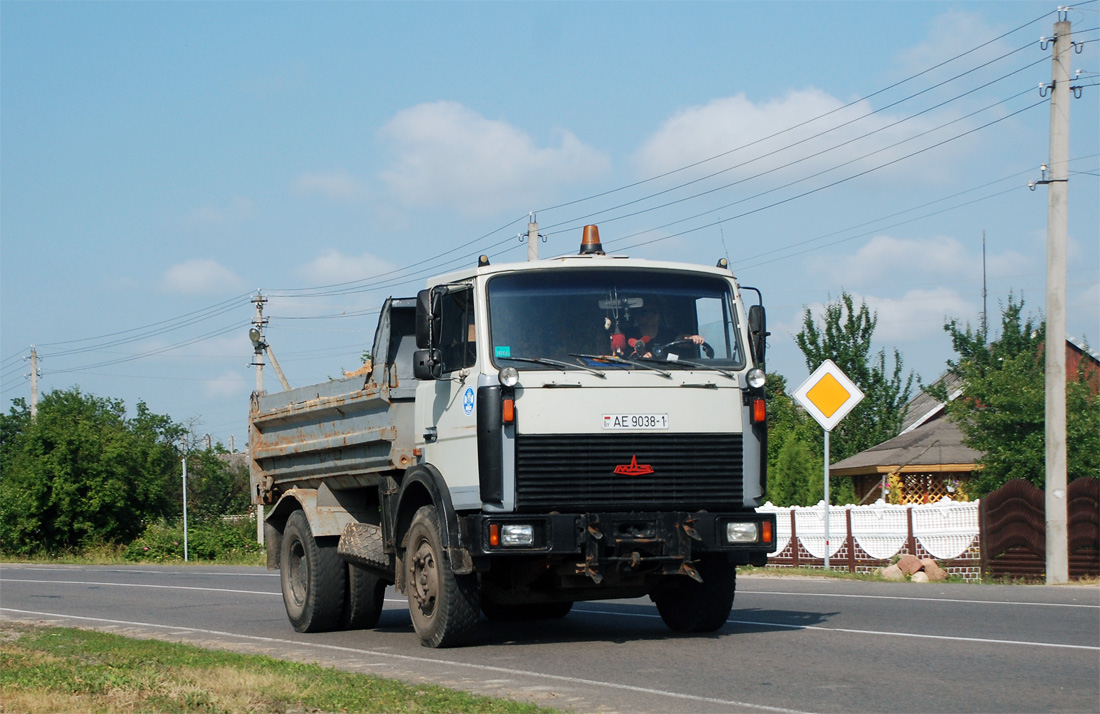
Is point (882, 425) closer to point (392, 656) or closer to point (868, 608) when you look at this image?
point (868, 608)

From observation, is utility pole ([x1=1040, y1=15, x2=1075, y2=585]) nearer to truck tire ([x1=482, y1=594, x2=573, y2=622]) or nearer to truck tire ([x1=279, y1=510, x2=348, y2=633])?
truck tire ([x1=482, y1=594, x2=573, y2=622])

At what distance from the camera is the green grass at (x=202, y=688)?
24.9ft

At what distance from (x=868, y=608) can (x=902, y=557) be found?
6727mm

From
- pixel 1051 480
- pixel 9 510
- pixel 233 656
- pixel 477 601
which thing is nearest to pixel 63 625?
pixel 233 656

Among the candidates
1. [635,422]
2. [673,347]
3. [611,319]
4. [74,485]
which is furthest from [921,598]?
[74,485]

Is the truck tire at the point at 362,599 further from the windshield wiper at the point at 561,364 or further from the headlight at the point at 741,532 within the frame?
the headlight at the point at 741,532

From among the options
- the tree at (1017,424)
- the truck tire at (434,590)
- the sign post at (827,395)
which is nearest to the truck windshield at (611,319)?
the truck tire at (434,590)

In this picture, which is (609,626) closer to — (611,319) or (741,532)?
(741,532)

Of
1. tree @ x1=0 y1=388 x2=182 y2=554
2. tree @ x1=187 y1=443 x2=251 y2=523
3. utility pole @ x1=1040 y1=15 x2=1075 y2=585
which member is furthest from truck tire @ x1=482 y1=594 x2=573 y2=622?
tree @ x1=187 y1=443 x2=251 y2=523

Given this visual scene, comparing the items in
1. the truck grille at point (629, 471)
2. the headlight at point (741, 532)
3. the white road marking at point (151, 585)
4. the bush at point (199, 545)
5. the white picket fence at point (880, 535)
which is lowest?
the bush at point (199, 545)

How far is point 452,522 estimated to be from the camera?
10242 mm

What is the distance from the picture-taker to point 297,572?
13.6 m

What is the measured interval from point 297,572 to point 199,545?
31143 millimetres

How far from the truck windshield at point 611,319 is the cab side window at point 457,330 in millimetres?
236
